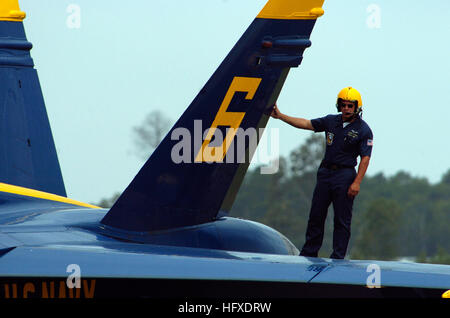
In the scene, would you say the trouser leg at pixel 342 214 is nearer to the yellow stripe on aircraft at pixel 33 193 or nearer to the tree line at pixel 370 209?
the yellow stripe on aircraft at pixel 33 193

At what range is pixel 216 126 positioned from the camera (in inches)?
341

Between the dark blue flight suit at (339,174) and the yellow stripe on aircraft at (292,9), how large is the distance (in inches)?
45.4

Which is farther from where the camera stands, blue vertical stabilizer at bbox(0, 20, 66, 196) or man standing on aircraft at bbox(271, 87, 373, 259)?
blue vertical stabilizer at bbox(0, 20, 66, 196)

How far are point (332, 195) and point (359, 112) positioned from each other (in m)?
0.91

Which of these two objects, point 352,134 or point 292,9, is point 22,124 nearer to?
point 292,9

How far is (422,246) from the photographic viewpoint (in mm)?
57594

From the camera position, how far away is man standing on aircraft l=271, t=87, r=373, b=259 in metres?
8.93

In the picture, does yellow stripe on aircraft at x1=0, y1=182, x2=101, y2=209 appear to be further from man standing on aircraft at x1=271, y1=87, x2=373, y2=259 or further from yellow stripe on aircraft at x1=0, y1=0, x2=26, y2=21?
man standing on aircraft at x1=271, y1=87, x2=373, y2=259

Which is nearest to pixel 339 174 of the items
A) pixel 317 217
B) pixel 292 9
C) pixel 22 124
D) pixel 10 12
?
pixel 317 217

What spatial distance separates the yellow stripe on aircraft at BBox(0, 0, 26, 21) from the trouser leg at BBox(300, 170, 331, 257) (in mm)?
4742

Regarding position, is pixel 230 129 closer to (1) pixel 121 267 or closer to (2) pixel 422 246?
(1) pixel 121 267

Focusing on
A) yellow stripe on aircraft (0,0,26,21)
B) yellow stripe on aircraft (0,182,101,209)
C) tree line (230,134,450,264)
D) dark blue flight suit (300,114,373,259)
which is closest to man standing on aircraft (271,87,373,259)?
dark blue flight suit (300,114,373,259)

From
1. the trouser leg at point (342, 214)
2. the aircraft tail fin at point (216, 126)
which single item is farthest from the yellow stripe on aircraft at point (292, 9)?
the trouser leg at point (342, 214)
